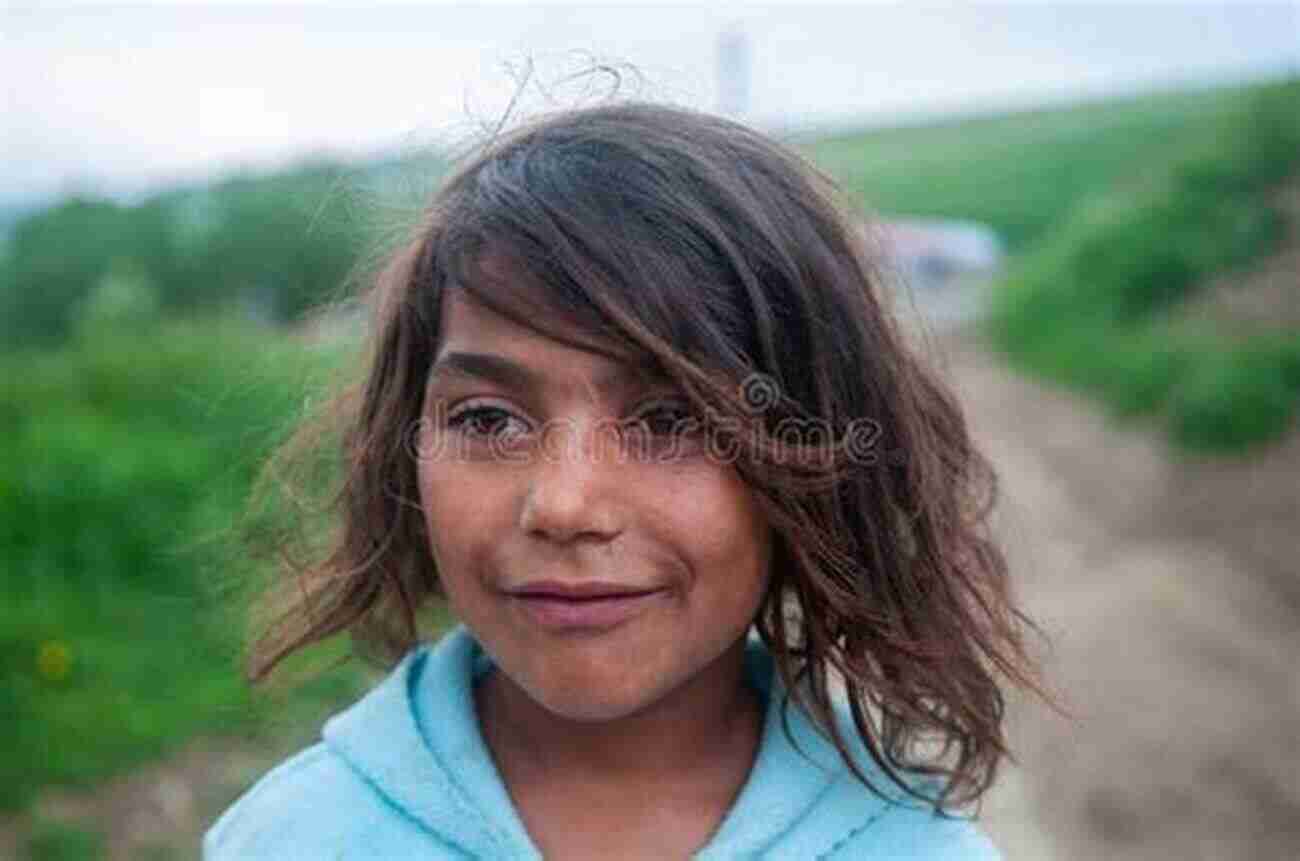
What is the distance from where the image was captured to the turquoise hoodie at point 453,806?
1.57 metres

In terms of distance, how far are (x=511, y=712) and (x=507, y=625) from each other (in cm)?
24

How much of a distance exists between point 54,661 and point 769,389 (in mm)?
3201

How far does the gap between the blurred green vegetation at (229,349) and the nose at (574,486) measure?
0.59 m

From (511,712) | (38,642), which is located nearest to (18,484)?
(38,642)

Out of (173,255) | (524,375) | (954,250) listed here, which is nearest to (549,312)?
(524,375)

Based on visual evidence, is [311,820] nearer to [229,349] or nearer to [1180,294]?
[229,349]

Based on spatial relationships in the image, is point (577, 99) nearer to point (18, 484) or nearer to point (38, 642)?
point (38, 642)

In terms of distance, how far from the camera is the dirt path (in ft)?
14.6

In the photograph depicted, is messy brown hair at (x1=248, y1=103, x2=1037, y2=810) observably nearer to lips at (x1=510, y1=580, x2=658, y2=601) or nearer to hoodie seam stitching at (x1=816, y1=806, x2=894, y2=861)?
hoodie seam stitching at (x1=816, y1=806, x2=894, y2=861)

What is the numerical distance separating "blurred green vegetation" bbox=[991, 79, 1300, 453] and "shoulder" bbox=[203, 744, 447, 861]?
6.55m

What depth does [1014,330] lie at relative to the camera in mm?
12484

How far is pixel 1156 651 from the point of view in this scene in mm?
5727

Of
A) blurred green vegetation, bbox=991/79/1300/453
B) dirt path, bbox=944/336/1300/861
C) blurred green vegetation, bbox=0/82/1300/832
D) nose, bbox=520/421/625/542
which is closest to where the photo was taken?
nose, bbox=520/421/625/542

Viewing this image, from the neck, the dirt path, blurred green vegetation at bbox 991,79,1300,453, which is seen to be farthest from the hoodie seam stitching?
blurred green vegetation at bbox 991,79,1300,453
